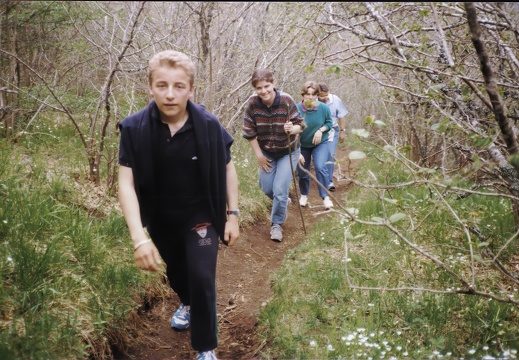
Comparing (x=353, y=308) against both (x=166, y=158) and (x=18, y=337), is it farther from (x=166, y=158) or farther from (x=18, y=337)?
(x=18, y=337)

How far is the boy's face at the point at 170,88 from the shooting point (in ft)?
8.58

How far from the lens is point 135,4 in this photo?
5.04 meters

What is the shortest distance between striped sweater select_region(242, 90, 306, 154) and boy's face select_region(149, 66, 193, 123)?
2.52m

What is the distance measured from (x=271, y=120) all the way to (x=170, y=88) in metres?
2.66

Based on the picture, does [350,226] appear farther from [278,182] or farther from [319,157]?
[319,157]

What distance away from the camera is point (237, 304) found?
3.95 meters

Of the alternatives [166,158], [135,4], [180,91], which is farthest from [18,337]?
[135,4]

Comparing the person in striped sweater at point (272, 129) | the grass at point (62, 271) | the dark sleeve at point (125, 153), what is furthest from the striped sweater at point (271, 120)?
the dark sleeve at point (125, 153)

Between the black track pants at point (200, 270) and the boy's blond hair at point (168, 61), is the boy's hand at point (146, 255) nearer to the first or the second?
the black track pants at point (200, 270)

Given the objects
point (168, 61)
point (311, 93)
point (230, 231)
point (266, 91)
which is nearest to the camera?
point (168, 61)

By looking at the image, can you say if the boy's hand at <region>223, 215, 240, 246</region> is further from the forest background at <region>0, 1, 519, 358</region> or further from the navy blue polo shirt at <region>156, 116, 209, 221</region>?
the forest background at <region>0, 1, 519, 358</region>

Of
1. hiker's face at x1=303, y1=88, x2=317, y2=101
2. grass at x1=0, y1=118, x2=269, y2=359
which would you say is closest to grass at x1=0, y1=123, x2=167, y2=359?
grass at x1=0, y1=118, x2=269, y2=359

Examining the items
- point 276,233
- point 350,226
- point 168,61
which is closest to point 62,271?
point 168,61

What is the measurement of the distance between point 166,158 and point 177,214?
0.37m
